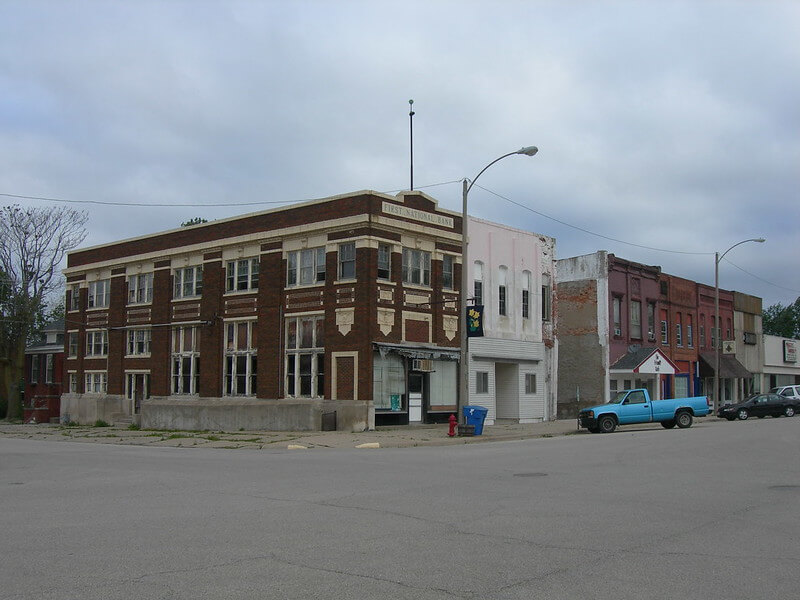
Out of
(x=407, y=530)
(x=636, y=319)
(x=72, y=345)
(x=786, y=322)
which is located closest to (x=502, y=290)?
(x=636, y=319)

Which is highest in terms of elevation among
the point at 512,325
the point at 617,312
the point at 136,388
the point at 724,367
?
the point at 617,312

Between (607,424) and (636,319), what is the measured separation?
1654 centimetres

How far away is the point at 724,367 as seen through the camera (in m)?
54.8

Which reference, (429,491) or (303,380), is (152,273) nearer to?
(303,380)

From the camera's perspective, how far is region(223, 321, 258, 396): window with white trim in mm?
35125

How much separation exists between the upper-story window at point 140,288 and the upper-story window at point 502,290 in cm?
1787

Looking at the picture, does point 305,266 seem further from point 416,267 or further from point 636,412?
point 636,412

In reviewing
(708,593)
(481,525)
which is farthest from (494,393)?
(708,593)

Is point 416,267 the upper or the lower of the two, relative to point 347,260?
lower

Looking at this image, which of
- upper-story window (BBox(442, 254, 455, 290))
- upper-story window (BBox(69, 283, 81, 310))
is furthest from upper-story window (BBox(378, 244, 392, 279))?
upper-story window (BBox(69, 283, 81, 310))

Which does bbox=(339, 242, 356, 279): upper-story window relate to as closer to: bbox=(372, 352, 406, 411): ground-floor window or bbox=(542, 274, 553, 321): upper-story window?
bbox=(372, 352, 406, 411): ground-floor window

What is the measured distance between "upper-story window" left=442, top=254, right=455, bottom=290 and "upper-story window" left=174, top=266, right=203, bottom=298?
1205 centimetres

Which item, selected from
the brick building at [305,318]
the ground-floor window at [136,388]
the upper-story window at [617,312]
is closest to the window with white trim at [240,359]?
the brick building at [305,318]

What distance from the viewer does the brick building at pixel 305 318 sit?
30.9 metres
